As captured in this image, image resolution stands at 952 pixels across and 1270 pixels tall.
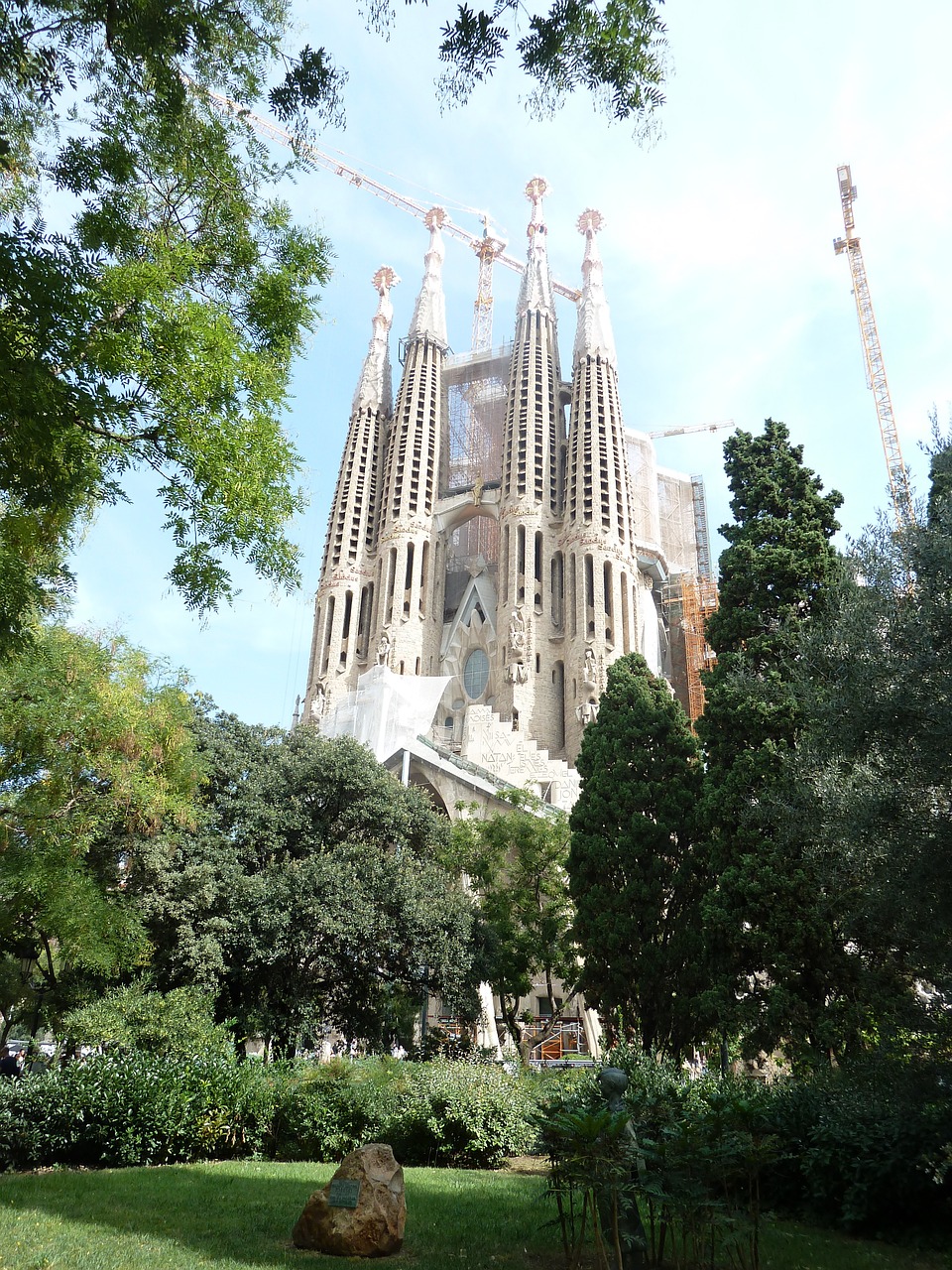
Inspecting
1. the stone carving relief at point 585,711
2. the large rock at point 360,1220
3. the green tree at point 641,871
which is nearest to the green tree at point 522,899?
the green tree at point 641,871

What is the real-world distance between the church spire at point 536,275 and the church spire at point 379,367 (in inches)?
399

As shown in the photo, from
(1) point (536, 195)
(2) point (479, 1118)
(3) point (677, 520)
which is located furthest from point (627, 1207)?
(1) point (536, 195)

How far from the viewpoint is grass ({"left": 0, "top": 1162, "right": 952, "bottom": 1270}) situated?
6098mm

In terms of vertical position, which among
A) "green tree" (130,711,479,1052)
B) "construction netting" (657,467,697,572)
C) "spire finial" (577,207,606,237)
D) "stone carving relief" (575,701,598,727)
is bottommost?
"green tree" (130,711,479,1052)

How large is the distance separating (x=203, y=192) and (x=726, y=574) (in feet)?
39.0

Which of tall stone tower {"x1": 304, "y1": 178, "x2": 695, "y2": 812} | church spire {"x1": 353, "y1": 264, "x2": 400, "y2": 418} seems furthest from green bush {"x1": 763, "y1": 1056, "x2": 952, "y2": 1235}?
church spire {"x1": 353, "y1": 264, "x2": 400, "y2": 418}

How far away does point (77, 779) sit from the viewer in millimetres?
12555

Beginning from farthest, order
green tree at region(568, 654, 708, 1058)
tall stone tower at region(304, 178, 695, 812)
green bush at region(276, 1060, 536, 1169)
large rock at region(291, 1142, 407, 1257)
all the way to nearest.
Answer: tall stone tower at region(304, 178, 695, 812), green tree at region(568, 654, 708, 1058), green bush at region(276, 1060, 536, 1169), large rock at region(291, 1142, 407, 1257)

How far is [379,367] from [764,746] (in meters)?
53.2

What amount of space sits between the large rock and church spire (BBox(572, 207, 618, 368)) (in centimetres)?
5179

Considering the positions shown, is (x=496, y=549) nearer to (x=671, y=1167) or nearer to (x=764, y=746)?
(x=764, y=746)

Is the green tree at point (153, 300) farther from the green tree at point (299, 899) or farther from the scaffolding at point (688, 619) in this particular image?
the scaffolding at point (688, 619)

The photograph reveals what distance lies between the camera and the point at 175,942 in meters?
15.3

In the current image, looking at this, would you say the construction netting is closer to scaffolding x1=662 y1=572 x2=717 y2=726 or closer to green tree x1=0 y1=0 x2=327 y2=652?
scaffolding x1=662 y1=572 x2=717 y2=726
